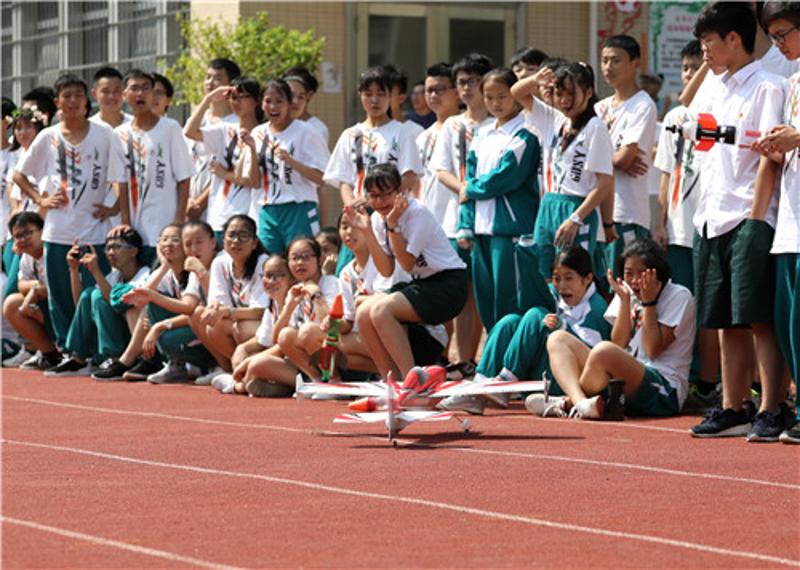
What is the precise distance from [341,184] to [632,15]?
536 inches

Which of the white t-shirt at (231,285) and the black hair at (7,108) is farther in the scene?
the black hair at (7,108)

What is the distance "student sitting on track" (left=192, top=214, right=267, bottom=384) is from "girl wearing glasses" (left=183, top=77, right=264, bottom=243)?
2.71 feet

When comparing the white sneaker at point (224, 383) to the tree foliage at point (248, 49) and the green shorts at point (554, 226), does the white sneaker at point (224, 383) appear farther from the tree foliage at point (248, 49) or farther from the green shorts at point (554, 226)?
the tree foliage at point (248, 49)

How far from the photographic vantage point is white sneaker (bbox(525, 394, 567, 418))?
31.6ft

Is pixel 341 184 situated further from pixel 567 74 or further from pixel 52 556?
pixel 52 556

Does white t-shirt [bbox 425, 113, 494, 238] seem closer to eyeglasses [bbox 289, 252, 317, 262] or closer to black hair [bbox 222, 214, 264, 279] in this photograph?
eyeglasses [bbox 289, 252, 317, 262]

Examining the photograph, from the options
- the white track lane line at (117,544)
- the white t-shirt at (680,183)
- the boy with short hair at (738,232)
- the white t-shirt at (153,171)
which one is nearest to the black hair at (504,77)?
the white t-shirt at (680,183)

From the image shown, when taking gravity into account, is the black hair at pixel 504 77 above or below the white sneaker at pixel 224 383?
above

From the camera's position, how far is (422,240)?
1076 cm

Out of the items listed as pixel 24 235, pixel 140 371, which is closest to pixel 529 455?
pixel 140 371

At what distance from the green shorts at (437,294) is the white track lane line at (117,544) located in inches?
192

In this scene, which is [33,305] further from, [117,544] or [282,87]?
[117,544]

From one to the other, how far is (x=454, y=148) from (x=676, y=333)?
2.85 m

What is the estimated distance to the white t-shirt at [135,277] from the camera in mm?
12984
